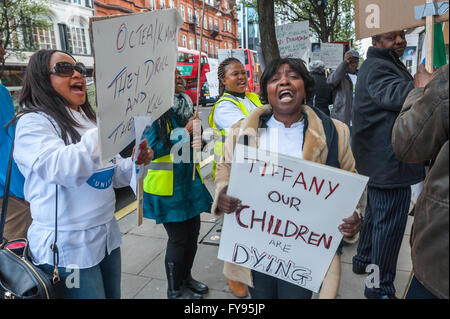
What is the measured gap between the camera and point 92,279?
1564mm

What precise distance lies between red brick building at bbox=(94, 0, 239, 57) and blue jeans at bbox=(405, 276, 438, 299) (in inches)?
1126

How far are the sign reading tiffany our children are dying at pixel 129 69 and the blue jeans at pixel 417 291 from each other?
1.45 metres

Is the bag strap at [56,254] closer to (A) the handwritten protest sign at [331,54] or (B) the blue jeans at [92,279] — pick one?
(B) the blue jeans at [92,279]

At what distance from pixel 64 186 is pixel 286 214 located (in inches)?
40.3

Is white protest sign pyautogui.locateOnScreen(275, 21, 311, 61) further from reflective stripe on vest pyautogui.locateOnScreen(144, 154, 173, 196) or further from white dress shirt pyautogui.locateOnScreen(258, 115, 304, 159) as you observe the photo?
white dress shirt pyautogui.locateOnScreen(258, 115, 304, 159)

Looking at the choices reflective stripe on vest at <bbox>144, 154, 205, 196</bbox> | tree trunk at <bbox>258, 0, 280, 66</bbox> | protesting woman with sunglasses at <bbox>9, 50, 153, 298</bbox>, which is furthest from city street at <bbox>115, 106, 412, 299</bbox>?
tree trunk at <bbox>258, 0, 280, 66</bbox>

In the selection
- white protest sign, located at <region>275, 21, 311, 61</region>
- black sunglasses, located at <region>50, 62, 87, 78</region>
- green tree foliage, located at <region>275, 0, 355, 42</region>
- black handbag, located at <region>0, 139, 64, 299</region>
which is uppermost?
green tree foliage, located at <region>275, 0, 355, 42</region>

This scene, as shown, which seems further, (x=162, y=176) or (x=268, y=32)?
(x=268, y=32)

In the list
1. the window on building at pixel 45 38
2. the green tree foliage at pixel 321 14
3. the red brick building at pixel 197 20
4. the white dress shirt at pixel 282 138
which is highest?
the red brick building at pixel 197 20

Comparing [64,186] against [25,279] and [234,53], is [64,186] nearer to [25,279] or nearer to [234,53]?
[25,279]

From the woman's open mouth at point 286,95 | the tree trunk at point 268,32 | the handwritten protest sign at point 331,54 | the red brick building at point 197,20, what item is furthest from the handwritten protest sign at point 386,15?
the red brick building at point 197,20

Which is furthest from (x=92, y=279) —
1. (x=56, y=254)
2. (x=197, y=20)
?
(x=197, y=20)

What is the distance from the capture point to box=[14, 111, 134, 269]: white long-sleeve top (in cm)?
131

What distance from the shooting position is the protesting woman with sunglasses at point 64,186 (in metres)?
1.37
